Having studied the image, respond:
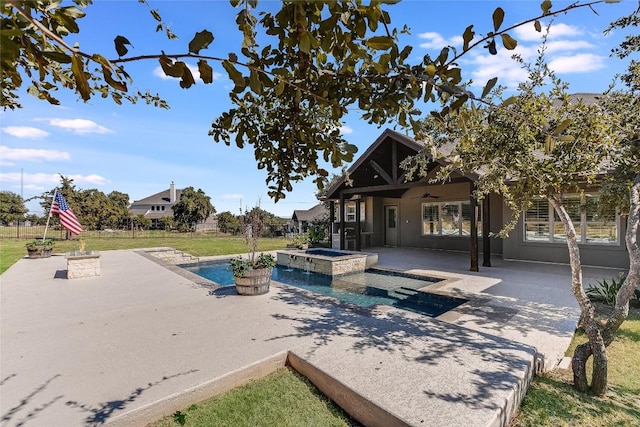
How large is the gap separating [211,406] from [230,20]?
12.3 ft

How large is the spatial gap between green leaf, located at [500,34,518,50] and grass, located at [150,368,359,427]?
356cm

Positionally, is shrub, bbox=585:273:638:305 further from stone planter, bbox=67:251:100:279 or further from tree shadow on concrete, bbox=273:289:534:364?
stone planter, bbox=67:251:100:279

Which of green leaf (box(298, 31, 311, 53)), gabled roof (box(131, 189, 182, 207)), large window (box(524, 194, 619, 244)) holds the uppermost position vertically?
gabled roof (box(131, 189, 182, 207))

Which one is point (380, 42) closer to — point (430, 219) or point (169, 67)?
point (169, 67)

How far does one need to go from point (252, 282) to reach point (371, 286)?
4.21 meters

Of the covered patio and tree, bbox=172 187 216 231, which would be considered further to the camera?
tree, bbox=172 187 216 231

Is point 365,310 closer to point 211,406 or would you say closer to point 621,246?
point 211,406

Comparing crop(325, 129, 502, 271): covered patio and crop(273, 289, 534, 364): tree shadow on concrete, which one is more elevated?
crop(325, 129, 502, 271): covered patio

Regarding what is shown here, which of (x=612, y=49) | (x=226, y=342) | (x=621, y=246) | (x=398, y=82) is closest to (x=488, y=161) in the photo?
(x=612, y=49)

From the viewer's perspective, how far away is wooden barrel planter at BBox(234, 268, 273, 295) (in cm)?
783

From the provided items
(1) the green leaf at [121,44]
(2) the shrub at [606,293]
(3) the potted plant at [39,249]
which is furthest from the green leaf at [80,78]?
(3) the potted plant at [39,249]

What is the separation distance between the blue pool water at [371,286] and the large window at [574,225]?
5450mm

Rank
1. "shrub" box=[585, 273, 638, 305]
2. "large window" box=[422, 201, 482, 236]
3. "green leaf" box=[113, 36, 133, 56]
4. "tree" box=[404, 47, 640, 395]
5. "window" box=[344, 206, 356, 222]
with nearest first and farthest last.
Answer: "green leaf" box=[113, 36, 133, 56] → "tree" box=[404, 47, 640, 395] → "shrub" box=[585, 273, 638, 305] → "large window" box=[422, 201, 482, 236] → "window" box=[344, 206, 356, 222]

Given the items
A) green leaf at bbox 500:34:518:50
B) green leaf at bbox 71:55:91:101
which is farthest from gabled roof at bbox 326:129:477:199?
green leaf at bbox 71:55:91:101
